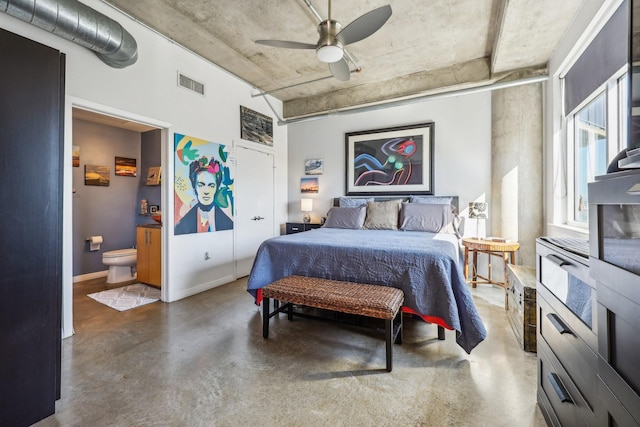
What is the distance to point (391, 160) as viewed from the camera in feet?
14.8

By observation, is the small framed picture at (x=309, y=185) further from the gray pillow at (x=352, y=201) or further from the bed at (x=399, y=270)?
the bed at (x=399, y=270)

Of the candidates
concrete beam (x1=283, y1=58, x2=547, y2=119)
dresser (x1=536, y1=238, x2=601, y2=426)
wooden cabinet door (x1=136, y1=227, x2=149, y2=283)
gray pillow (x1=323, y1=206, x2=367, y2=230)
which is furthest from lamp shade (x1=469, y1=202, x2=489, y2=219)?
wooden cabinet door (x1=136, y1=227, x2=149, y2=283)

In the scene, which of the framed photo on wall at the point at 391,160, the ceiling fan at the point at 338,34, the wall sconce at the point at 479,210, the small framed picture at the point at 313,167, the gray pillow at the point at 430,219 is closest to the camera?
the ceiling fan at the point at 338,34

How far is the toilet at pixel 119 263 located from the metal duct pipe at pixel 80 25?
2584mm

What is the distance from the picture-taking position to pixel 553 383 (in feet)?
4.13

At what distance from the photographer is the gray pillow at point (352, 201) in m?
4.57

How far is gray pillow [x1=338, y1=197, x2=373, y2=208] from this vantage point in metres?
4.57

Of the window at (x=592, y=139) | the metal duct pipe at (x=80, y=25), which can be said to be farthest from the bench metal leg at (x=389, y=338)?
the metal duct pipe at (x=80, y=25)

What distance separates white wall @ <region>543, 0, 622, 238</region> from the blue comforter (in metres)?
1.33

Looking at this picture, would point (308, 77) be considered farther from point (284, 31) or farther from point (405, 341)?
point (405, 341)

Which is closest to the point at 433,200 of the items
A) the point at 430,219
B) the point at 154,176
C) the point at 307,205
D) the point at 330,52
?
the point at 430,219

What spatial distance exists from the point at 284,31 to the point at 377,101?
6.29ft

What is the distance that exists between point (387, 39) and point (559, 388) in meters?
3.46

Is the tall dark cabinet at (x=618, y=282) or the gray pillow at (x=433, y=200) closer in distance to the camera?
the tall dark cabinet at (x=618, y=282)
